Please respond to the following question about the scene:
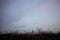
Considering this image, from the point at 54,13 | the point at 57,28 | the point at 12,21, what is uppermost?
the point at 54,13

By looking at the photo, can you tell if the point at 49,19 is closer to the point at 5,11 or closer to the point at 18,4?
the point at 18,4

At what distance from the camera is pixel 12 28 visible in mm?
2371

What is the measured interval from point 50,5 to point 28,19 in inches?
27.0

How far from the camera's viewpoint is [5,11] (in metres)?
2.43
